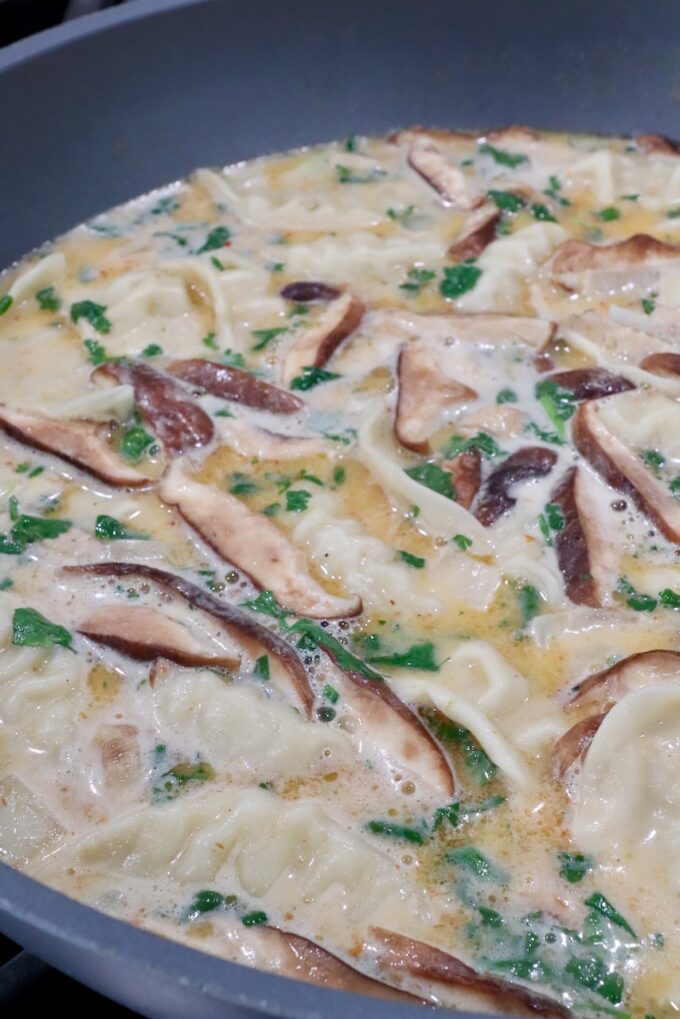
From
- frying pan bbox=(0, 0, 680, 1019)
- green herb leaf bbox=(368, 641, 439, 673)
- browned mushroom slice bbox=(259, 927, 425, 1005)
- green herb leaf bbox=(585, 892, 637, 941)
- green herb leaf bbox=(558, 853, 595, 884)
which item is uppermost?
frying pan bbox=(0, 0, 680, 1019)

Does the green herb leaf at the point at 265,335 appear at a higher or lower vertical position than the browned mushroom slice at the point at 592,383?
higher

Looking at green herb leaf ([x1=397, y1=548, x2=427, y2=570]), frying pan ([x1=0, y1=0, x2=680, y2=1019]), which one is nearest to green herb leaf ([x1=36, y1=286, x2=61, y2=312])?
frying pan ([x1=0, y1=0, x2=680, y2=1019])

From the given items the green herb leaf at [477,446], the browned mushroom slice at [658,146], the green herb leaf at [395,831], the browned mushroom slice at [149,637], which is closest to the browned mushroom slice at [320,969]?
the green herb leaf at [395,831]

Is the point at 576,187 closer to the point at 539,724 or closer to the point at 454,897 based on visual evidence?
the point at 539,724

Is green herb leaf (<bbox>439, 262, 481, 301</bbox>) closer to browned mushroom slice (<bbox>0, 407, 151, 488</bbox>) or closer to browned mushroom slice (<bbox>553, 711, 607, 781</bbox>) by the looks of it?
browned mushroom slice (<bbox>0, 407, 151, 488</bbox>)

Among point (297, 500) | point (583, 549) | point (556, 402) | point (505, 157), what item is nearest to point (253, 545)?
point (297, 500)

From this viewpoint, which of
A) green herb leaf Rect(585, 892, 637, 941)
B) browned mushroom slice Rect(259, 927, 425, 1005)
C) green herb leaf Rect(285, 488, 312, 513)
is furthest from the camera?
green herb leaf Rect(285, 488, 312, 513)

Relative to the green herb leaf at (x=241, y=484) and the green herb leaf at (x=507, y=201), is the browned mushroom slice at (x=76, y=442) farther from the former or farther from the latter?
the green herb leaf at (x=507, y=201)
